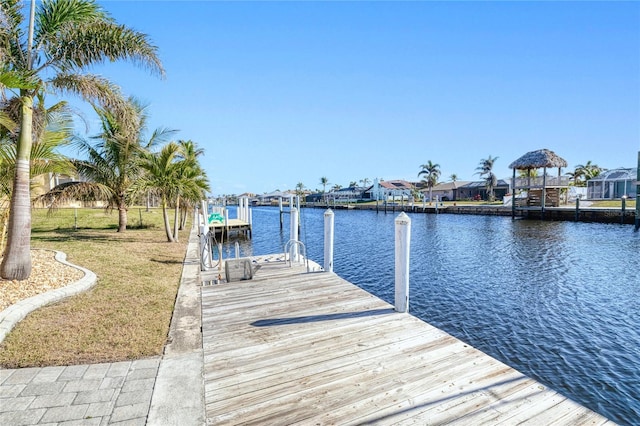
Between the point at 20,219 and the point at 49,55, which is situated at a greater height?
the point at 49,55

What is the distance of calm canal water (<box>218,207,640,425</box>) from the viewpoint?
18.1 feet

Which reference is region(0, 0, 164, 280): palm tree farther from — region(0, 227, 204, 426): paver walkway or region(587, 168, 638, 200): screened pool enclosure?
region(587, 168, 638, 200): screened pool enclosure

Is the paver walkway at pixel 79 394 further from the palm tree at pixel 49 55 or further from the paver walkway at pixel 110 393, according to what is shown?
the palm tree at pixel 49 55

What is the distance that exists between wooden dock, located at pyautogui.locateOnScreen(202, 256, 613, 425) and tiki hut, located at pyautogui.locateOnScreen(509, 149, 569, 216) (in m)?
38.3

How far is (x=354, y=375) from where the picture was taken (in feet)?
12.1

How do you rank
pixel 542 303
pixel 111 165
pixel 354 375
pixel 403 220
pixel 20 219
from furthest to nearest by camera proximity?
1. pixel 111 165
2. pixel 542 303
3. pixel 20 219
4. pixel 403 220
5. pixel 354 375

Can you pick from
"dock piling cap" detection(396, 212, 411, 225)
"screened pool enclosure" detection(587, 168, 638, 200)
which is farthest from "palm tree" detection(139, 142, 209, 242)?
"screened pool enclosure" detection(587, 168, 638, 200)

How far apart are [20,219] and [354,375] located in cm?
709

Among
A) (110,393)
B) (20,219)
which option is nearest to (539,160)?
(20,219)

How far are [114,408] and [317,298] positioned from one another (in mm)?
3828

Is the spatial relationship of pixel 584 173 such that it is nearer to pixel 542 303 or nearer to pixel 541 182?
pixel 541 182

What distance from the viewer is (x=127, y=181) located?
16484 millimetres

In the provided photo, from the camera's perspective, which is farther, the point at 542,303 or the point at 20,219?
the point at 542,303

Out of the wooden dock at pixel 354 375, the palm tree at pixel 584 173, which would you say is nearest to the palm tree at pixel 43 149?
the wooden dock at pixel 354 375
